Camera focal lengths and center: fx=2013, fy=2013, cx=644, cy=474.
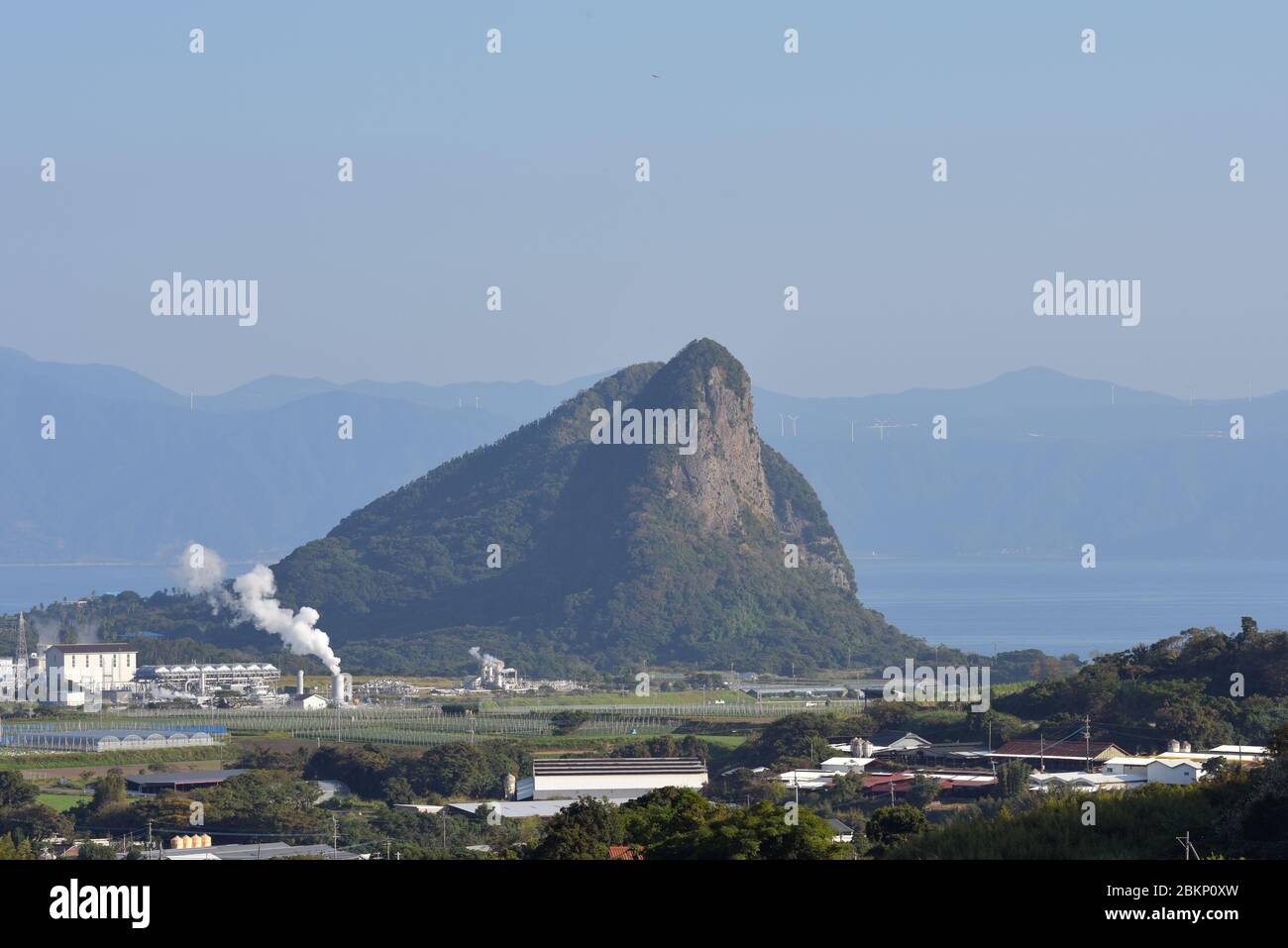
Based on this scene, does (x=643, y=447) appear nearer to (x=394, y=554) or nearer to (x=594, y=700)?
(x=394, y=554)

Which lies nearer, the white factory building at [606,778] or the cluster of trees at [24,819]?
the cluster of trees at [24,819]

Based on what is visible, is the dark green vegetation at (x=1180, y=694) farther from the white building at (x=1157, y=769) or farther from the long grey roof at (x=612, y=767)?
the long grey roof at (x=612, y=767)

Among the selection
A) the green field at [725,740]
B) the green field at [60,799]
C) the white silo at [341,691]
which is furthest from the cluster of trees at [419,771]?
the white silo at [341,691]

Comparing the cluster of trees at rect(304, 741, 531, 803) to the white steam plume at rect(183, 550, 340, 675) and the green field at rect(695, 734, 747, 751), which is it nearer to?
the green field at rect(695, 734, 747, 751)

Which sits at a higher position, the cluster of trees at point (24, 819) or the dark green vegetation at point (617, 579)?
→ the dark green vegetation at point (617, 579)

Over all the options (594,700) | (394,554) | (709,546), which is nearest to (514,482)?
(394,554)

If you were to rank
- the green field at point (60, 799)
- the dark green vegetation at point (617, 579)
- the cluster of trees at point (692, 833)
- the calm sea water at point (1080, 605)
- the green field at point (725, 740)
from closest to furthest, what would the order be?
the cluster of trees at point (692, 833) < the green field at point (60, 799) < the green field at point (725, 740) < the dark green vegetation at point (617, 579) < the calm sea water at point (1080, 605)

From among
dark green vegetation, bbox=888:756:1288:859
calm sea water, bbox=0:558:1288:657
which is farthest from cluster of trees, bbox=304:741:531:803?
calm sea water, bbox=0:558:1288:657
